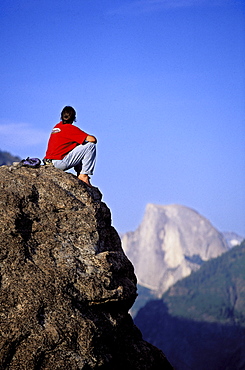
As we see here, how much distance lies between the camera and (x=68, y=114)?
13625mm

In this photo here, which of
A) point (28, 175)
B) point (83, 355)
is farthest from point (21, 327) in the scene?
point (28, 175)

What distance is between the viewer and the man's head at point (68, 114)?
44.7 feet

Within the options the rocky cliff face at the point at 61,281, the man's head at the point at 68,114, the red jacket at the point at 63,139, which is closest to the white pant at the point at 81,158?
the red jacket at the point at 63,139

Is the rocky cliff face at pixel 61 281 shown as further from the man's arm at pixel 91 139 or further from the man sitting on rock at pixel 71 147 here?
the man's arm at pixel 91 139

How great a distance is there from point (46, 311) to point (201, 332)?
595 ft

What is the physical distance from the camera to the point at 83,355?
391 inches

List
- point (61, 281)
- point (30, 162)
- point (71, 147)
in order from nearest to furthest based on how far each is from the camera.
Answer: point (61, 281) < point (30, 162) < point (71, 147)

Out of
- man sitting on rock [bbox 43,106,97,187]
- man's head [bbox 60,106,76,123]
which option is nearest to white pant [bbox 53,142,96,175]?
man sitting on rock [bbox 43,106,97,187]

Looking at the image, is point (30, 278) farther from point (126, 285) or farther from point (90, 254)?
point (126, 285)

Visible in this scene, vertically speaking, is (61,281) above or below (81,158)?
below

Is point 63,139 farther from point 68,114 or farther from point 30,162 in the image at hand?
point 30,162

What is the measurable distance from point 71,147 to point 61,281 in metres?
4.37

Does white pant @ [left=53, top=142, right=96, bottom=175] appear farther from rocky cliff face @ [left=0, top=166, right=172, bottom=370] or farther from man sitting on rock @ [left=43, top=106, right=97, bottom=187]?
rocky cliff face @ [left=0, top=166, right=172, bottom=370]

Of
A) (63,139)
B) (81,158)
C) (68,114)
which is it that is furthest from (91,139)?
(68,114)
